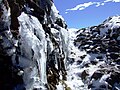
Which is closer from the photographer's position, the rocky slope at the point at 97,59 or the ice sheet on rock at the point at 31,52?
the ice sheet on rock at the point at 31,52

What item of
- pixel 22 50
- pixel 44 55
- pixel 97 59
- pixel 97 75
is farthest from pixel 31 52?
pixel 97 59

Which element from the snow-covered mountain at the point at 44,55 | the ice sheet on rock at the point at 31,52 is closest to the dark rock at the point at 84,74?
the snow-covered mountain at the point at 44,55

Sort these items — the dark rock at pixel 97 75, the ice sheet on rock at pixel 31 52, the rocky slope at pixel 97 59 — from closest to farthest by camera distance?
the ice sheet on rock at pixel 31 52 → the rocky slope at pixel 97 59 → the dark rock at pixel 97 75

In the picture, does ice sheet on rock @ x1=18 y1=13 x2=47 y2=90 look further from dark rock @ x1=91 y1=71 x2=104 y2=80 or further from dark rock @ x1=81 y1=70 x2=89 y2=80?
dark rock @ x1=81 y1=70 x2=89 y2=80

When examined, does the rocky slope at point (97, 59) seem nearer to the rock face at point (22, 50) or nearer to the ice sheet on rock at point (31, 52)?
the rock face at point (22, 50)

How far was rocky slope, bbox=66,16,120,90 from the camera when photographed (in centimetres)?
8356

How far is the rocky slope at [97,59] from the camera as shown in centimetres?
8356

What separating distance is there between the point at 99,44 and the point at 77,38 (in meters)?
18.3

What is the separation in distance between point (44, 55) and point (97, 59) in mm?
41588

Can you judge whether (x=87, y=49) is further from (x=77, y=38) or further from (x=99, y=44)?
(x=77, y=38)

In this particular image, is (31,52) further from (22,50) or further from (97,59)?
(97,59)

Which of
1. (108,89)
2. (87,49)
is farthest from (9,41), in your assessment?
(87,49)

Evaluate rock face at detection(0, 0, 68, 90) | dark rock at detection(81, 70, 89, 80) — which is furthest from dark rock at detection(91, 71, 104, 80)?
rock face at detection(0, 0, 68, 90)

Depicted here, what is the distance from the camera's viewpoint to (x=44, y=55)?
6594 centimetres
